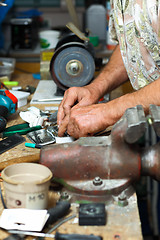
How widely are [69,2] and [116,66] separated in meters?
0.79

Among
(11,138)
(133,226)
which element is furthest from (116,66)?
(133,226)

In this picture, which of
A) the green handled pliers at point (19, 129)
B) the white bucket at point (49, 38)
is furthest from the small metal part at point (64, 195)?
the white bucket at point (49, 38)

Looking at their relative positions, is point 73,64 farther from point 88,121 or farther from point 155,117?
point 155,117

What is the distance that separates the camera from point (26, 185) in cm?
90

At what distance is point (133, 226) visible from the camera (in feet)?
3.04

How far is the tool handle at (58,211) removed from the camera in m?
0.93

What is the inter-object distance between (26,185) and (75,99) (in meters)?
0.69

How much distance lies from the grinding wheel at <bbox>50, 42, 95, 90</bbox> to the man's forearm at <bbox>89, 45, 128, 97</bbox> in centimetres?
7

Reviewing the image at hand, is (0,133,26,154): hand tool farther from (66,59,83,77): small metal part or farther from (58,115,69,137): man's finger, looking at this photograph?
(66,59,83,77): small metal part

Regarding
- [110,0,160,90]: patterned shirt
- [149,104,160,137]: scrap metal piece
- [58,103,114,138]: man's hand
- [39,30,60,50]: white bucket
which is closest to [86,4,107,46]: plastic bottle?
[39,30,60,50]: white bucket

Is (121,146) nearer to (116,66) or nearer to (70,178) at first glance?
(70,178)

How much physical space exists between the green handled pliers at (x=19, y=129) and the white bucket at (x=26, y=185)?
18.4 inches

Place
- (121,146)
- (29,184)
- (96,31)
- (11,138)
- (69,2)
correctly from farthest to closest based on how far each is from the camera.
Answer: (96,31) → (69,2) → (11,138) → (121,146) → (29,184)

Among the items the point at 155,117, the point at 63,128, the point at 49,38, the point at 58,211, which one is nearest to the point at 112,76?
the point at 63,128
